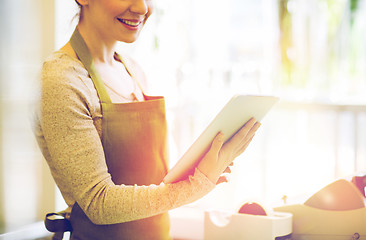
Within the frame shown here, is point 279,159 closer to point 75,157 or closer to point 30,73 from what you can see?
point 30,73

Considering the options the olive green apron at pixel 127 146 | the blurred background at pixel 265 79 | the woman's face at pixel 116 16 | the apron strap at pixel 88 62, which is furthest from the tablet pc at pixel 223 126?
the blurred background at pixel 265 79

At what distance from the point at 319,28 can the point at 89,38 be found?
1.91 meters

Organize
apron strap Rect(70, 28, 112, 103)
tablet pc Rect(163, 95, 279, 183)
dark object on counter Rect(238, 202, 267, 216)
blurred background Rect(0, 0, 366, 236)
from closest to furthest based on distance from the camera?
tablet pc Rect(163, 95, 279, 183), apron strap Rect(70, 28, 112, 103), dark object on counter Rect(238, 202, 267, 216), blurred background Rect(0, 0, 366, 236)

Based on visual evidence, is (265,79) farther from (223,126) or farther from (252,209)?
(223,126)

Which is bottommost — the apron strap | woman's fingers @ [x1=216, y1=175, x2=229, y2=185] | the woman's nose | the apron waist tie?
the apron waist tie

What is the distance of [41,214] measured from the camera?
5.82 feet

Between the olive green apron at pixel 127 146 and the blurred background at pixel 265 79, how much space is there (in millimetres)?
684

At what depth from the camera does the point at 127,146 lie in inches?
44.3

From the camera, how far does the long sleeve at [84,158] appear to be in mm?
981

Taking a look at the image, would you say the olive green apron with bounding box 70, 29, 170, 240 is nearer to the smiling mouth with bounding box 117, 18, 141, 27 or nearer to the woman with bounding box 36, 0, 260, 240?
the woman with bounding box 36, 0, 260, 240

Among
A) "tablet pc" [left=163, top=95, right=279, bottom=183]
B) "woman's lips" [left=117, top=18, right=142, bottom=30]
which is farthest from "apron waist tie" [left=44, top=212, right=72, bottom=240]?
"woman's lips" [left=117, top=18, right=142, bottom=30]

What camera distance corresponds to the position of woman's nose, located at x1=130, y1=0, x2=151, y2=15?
1.13 meters

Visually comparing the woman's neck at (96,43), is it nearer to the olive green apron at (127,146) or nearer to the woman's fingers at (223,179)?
the olive green apron at (127,146)

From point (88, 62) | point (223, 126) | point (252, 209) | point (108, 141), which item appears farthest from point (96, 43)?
point (252, 209)
